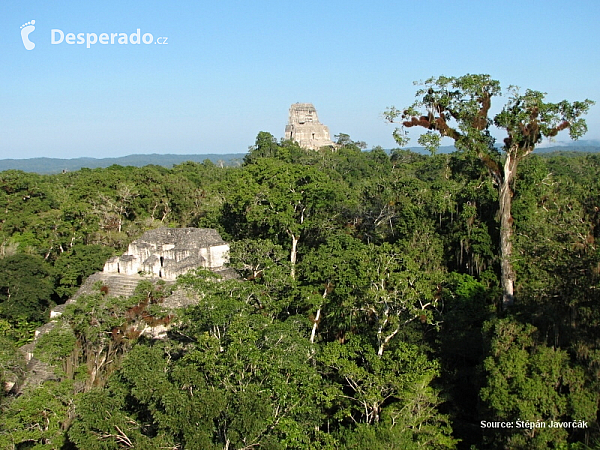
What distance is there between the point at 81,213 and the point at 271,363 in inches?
768

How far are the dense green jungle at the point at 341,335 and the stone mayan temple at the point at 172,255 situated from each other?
3.66ft

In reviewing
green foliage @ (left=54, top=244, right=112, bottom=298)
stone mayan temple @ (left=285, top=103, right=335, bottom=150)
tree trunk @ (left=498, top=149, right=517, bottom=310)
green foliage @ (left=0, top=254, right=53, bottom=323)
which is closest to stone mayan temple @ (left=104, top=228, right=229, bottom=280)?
green foliage @ (left=54, top=244, right=112, bottom=298)

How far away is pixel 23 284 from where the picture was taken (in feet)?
65.4

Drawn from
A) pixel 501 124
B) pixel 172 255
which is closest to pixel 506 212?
pixel 501 124

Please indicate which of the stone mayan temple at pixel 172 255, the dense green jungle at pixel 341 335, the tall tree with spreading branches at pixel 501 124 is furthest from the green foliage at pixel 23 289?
the tall tree with spreading branches at pixel 501 124

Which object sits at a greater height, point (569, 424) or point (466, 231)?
point (466, 231)

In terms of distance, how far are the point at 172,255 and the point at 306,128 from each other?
139 ft

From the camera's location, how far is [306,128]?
59969 mm

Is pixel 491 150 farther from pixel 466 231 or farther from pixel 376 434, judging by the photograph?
pixel 376 434

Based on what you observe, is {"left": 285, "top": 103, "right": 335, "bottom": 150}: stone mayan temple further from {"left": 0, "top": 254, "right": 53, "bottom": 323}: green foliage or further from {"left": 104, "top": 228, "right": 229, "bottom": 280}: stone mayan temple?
{"left": 0, "top": 254, "right": 53, "bottom": 323}: green foliage

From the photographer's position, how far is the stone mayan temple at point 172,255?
1911cm

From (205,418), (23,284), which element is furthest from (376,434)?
(23,284)

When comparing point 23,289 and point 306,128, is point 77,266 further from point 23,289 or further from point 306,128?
point 306,128

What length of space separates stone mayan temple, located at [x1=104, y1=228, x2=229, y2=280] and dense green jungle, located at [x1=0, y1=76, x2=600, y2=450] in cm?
112
